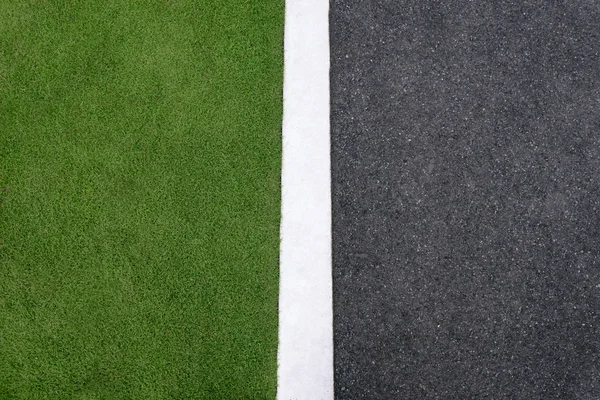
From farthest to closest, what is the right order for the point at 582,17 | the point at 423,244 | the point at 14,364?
the point at 582,17, the point at 423,244, the point at 14,364

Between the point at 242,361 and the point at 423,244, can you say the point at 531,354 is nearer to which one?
the point at 423,244

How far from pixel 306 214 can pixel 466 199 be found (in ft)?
2.52

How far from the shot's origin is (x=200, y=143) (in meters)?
2.43

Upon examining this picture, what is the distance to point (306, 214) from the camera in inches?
94.7

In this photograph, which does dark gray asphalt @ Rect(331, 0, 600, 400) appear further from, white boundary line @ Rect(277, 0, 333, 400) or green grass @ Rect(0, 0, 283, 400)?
green grass @ Rect(0, 0, 283, 400)

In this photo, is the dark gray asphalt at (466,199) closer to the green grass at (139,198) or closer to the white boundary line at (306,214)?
the white boundary line at (306,214)

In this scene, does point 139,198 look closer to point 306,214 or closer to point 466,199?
point 306,214

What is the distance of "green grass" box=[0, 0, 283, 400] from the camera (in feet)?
7.34

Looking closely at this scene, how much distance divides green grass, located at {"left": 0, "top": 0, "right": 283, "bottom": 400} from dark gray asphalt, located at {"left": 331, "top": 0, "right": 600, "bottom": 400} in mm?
387

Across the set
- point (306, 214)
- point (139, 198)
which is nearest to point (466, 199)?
point (306, 214)

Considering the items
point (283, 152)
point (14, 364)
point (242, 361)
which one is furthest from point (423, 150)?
point (14, 364)

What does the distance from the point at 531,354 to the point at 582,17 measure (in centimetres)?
172

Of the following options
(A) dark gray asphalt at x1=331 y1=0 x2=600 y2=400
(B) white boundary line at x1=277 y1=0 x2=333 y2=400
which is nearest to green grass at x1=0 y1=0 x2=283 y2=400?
(B) white boundary line at x1=277 y1=0 x2=333 y2=400

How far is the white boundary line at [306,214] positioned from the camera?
227 cm
